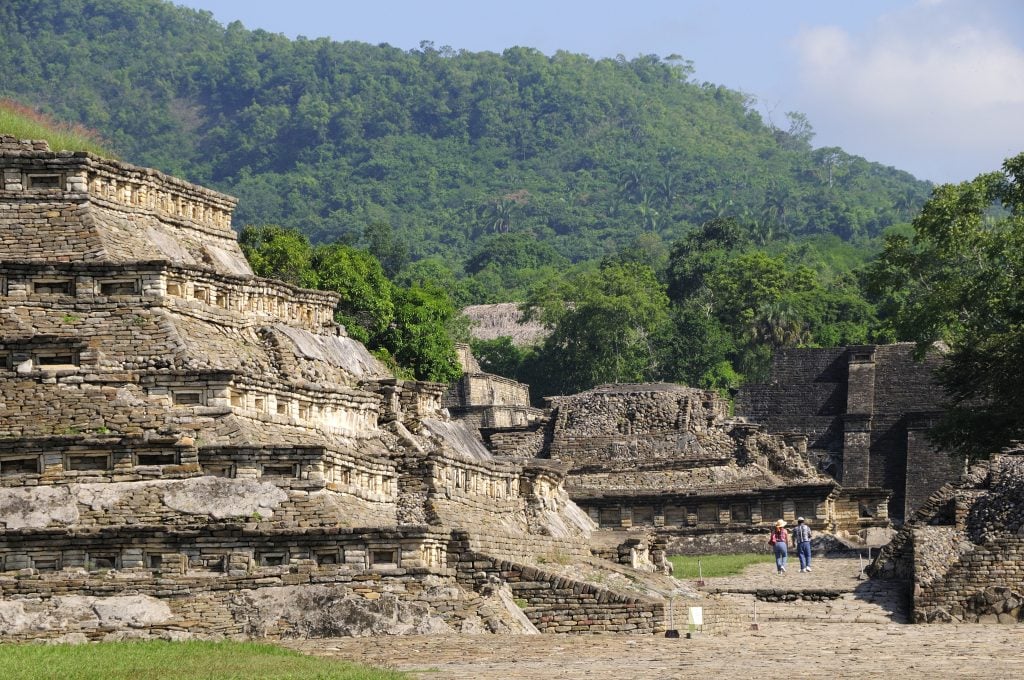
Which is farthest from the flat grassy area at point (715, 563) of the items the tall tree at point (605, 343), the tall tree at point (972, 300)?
the tall tree at point (605, 343)

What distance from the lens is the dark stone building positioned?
7069 centimetres

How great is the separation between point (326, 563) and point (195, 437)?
3.63 metres

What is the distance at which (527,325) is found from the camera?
378 ft

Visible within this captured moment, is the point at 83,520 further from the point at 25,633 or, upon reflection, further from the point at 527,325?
the point at 527,325

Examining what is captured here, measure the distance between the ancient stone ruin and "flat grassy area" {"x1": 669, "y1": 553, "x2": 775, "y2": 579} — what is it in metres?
5.91

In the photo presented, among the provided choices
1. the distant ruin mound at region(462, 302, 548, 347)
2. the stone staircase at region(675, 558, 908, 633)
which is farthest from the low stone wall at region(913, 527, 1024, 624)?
the distant ruin mound at region(462, 302, 548, 347)

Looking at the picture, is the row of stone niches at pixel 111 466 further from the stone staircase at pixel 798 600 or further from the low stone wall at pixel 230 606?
the stone staircase at pixel 798 600

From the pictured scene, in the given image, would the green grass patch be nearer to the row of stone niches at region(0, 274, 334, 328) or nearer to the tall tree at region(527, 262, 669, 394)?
the row of stone niches at region(0, 274, 334, 328)

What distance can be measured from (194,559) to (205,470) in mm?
1898

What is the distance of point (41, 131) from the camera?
43.2 m

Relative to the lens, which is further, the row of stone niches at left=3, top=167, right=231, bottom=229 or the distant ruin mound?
the distant ruin mound

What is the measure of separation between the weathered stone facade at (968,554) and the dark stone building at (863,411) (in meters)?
25.1

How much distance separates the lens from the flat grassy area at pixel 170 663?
26.7 m

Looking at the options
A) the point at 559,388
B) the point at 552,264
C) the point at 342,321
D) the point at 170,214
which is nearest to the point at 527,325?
the point at 559,388
